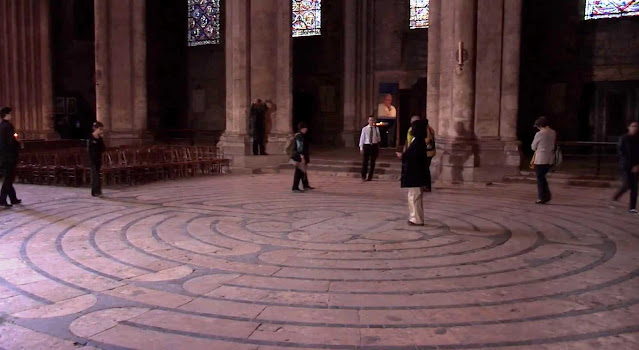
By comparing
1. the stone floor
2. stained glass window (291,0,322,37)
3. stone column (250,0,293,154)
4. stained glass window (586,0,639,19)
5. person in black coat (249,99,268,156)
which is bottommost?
the stone floor

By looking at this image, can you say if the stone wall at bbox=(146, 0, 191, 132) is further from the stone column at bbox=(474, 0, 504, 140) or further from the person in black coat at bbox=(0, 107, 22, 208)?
the stone column at bbox=(474, 0, 504, 140)

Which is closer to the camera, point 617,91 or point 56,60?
point 617,91

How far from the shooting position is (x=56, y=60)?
24.7 m

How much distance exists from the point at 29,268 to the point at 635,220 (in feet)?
27.5

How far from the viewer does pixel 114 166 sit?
13070mm

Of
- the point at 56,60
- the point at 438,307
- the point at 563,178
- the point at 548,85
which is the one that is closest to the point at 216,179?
the point at 563,178

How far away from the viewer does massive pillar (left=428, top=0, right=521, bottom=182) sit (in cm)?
1355

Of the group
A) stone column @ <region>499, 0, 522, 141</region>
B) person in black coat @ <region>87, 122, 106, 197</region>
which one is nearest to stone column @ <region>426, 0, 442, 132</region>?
stone column @ <region>499, 0, 522, 141</region>

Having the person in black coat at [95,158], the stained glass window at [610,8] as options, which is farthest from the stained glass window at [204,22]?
the person in black coat at [95,158]

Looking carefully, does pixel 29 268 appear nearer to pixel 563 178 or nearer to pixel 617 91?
pixel 563 178

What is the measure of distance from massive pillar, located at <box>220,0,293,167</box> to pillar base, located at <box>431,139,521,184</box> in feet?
16.8

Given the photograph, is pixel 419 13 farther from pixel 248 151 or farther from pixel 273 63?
pixel 248 151

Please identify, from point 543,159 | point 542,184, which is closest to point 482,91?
point 543,159

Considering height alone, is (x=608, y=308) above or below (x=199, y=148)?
below
